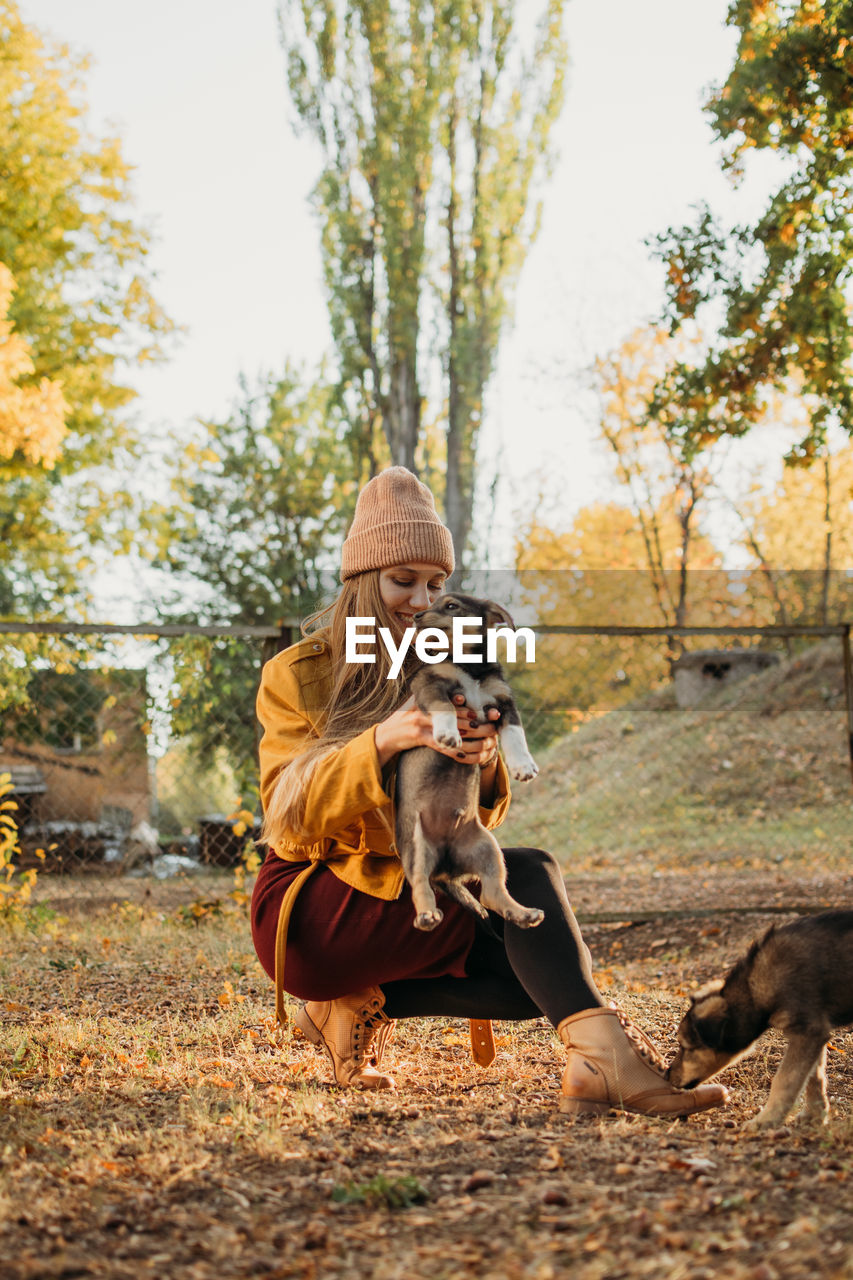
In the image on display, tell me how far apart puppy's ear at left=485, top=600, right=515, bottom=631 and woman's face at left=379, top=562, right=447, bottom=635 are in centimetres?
20

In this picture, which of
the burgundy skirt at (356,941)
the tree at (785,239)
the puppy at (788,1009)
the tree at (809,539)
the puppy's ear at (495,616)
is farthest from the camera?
the tree at (809,539)

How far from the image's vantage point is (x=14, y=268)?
1533 centimetres

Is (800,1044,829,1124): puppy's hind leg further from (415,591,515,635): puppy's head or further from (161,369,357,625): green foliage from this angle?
(161,369,357,625): green foliage

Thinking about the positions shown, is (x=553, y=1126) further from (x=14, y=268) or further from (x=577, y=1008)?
(x=14, y=268)

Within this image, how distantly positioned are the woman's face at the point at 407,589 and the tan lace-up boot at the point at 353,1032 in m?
→ 1.18

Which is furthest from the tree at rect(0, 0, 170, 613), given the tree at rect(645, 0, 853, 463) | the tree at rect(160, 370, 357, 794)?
the tree at rect(645, 0, 853, 463)

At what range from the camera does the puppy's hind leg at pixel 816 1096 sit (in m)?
3.07

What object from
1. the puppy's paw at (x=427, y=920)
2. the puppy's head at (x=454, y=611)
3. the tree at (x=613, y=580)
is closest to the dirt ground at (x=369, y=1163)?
the puppy's paw at (x=427, y=920)

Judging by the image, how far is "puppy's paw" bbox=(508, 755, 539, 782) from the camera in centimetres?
284

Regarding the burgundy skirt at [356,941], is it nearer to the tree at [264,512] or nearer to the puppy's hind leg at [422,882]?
the puppy's hind leg at [422,882]

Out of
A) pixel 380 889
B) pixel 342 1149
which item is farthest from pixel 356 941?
pixel 342 1149

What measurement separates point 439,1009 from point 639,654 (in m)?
16.9

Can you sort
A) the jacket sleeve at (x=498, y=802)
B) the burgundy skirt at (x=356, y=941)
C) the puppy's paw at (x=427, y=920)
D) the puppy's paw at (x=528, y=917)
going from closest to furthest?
the puppy's paw at (x=427, y=920), the puppy's paw at (x=528, y=917), the burgundy skirt at (x=356, y=941), the jacket sleeve at (x=498, y=802)

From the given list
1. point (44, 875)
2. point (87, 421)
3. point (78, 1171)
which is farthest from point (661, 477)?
point (78, 1171)
